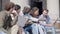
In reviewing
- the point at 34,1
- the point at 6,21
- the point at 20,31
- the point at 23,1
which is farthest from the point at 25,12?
the point at 34,1

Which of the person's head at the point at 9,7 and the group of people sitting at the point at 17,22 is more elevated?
the person's head at the point at 9,7

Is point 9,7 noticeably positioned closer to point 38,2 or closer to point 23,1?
point 23,1

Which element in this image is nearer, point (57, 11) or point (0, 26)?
point (0, 26)

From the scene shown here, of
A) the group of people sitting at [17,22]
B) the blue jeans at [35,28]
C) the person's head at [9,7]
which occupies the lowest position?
the blue jeans at [35,28]

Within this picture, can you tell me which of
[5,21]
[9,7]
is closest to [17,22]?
[9,7]

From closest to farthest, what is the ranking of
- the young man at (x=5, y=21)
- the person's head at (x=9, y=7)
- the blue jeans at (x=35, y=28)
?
the young man at (x=5, y=21) → the person's head at (x=9, y=7) → the blue jeans at (x=35, y=28)

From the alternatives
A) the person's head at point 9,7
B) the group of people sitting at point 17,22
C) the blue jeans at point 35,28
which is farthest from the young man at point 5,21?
the blue jeans at point 35,28

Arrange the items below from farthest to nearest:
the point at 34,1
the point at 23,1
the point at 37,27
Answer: the point at 34,1 < the point at 23,1 < the point at 37,27

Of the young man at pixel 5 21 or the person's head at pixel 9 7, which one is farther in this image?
the person's head at pixel 9 7

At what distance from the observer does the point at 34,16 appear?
4.43 m

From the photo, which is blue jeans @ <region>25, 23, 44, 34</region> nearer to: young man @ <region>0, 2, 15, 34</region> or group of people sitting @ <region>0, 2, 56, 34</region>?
group of people sitting @ <region>0, 2, 56, 34</region>

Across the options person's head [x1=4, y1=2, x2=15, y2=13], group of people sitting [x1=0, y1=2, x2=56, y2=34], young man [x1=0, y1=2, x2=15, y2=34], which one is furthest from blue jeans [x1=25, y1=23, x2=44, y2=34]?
young man [x1=0, y1=2, x2=15, y2=34]

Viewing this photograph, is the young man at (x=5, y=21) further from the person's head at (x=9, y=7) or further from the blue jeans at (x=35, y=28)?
the blue jeans at (x=35, y=28)

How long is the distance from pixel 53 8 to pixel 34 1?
71cm
